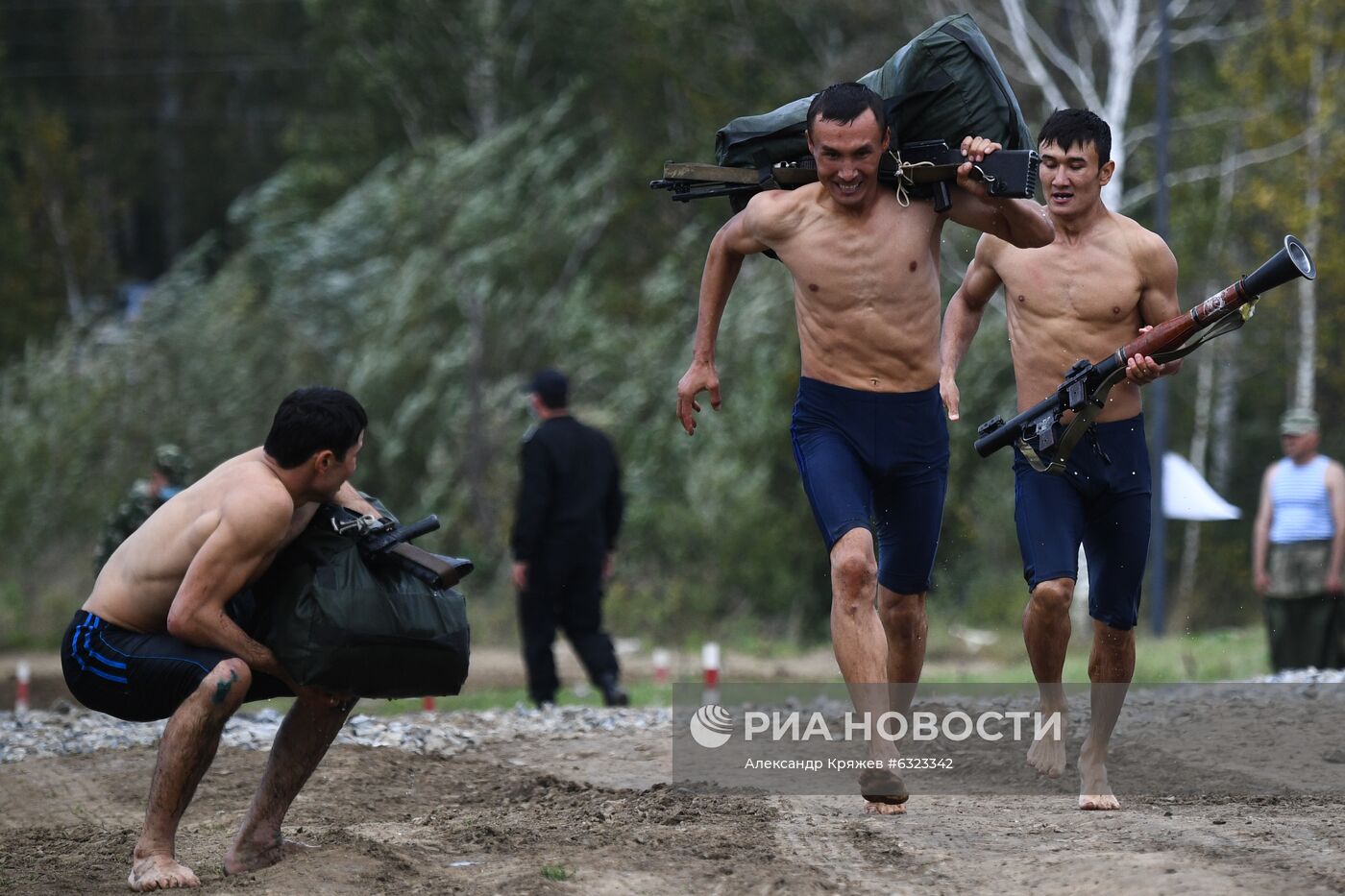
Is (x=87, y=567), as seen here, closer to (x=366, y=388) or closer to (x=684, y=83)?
(x=366, y=388)

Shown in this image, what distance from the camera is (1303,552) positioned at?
13742mm

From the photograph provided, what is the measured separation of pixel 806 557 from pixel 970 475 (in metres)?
2.36

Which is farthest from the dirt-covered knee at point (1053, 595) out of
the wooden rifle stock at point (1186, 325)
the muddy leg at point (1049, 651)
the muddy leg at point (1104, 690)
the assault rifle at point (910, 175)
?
the assault rifle at point (910, 175)

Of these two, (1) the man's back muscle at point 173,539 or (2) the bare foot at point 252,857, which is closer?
(1) the man's back muscle at point 173,539

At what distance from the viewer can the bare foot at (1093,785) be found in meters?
6.77

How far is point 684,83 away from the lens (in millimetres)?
29781

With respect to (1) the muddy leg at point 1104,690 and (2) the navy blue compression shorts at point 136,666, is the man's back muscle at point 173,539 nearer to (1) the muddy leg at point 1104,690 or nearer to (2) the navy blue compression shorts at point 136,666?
(2) the navy blue compression shorts at point 136,666

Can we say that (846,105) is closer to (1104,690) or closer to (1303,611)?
(1104,690)

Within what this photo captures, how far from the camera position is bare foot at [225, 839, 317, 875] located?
20.1ft

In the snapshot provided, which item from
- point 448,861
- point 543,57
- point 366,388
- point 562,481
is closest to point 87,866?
point 448,861

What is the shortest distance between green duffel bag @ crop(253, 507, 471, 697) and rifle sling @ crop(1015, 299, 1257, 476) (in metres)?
2.32

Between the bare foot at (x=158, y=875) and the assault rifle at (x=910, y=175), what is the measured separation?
3026 millimetres

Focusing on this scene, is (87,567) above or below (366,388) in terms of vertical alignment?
below
